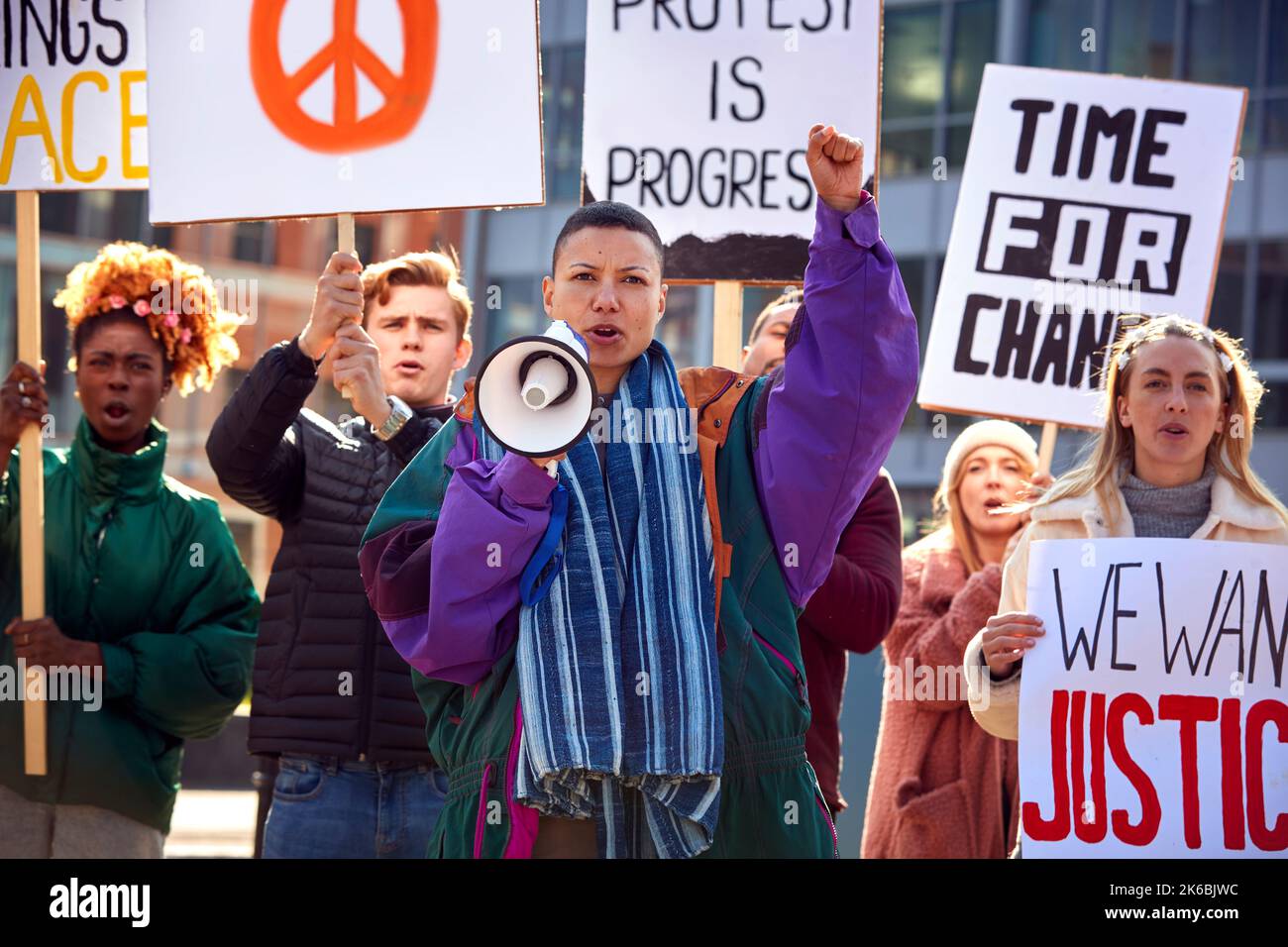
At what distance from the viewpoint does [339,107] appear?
4.07 metres

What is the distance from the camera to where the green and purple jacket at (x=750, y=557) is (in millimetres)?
2705

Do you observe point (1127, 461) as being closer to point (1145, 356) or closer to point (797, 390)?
point (1145, 356)

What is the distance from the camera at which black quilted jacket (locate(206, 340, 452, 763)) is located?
3.82 meters

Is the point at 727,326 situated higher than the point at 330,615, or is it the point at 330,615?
the point at 727,326

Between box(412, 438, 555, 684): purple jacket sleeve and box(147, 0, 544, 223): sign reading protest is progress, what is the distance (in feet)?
4.52

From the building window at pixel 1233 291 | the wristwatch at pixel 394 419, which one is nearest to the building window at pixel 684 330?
the building window at pixel 1233 291

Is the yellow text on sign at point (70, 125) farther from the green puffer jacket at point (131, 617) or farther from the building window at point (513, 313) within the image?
the building window at point (513, 313)

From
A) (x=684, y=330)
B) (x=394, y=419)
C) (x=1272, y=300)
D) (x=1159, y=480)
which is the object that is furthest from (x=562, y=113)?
(x=1159, y=480)

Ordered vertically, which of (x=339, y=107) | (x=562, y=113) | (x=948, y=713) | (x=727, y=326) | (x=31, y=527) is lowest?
(x=948, y=713)

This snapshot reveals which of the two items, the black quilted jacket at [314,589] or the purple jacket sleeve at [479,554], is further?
the black quilted jacket at [314,589]

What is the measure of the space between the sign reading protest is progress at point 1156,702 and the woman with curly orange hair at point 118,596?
1.95 meters

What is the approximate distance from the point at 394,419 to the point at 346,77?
0.88 m

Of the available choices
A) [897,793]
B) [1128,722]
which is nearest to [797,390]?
[1128,722]

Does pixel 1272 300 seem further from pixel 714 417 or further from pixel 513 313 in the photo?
pixel 714 417
